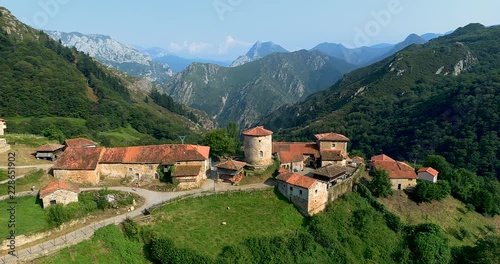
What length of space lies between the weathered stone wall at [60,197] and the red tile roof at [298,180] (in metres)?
23.8

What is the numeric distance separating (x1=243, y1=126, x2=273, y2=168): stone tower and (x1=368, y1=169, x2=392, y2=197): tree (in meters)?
15.4

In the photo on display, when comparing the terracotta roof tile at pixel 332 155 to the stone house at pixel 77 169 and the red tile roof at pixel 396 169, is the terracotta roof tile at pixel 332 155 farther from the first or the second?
the stone house at pixel 77 169

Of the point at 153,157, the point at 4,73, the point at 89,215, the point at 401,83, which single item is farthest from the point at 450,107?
the point at 4,73

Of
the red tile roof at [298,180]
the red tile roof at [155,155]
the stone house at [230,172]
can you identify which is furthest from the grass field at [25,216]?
the red tile roof at [298,180]

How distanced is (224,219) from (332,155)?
2323 centimetres

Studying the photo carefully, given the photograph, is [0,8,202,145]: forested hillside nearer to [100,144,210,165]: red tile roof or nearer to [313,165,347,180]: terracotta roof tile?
[100,144,210,165]: red tile roof

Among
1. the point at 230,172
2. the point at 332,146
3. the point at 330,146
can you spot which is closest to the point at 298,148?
the point at 330,146

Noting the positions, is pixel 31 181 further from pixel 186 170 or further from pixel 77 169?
pixel 186 170

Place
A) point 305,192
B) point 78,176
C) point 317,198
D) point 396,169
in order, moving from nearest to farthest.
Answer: point 305,192 < point 317,198 < point 78,176 < point 396,169

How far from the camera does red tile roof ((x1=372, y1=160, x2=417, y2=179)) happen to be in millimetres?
50969

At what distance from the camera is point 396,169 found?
171 ft

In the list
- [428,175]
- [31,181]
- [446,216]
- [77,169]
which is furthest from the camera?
[428,175]

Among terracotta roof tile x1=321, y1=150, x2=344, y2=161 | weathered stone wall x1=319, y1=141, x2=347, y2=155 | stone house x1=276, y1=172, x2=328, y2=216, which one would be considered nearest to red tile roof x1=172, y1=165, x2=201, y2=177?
stone house x1=276, y1=172, x2=328, y2=216

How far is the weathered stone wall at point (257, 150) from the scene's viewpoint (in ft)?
157
